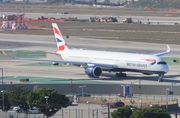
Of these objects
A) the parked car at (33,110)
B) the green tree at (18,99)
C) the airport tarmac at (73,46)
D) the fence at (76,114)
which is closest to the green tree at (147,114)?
the fence at (76,114)

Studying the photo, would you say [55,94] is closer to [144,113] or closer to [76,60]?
[144,113]

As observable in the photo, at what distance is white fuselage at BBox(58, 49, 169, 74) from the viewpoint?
8875cm

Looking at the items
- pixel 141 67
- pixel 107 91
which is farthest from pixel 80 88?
pixel 141 67

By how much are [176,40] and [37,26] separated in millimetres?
55760

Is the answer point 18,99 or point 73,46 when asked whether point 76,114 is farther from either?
point 73,46

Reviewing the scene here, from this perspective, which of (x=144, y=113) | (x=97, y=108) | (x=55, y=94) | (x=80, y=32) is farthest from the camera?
(x=80, y=32)

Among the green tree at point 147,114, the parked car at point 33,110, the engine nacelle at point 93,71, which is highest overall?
the green tree at point 147,114

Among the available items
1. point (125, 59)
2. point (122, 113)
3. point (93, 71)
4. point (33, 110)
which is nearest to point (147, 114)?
point (122, 113)

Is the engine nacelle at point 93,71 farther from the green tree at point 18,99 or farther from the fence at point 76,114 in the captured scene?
the green tree at point 18,99

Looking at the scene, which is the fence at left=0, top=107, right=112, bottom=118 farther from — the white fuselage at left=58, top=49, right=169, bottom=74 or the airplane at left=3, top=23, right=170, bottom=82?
the airplane at left=3, top=23, right=170, bottom=82

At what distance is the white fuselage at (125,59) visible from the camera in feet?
291

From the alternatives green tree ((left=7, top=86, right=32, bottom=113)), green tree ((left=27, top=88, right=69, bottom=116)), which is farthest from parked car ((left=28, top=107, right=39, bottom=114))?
green tree ((left=27, top=88, right=69, bottom=116))

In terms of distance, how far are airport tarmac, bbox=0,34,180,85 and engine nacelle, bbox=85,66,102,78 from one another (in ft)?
2.11

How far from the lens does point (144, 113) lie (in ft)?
184
